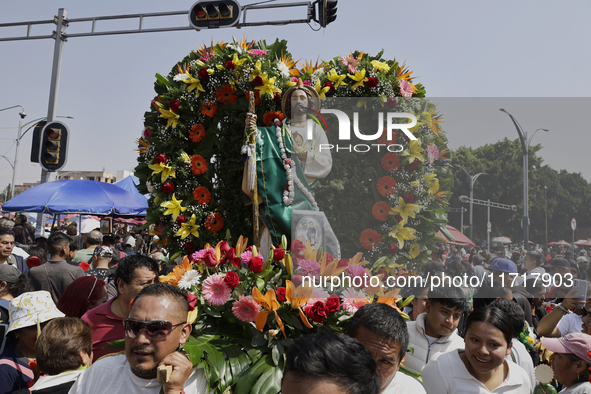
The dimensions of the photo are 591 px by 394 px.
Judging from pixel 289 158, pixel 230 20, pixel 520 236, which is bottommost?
pixel 520 236

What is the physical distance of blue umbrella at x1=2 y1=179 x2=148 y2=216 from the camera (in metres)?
9.48

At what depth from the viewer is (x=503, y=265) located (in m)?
3.22

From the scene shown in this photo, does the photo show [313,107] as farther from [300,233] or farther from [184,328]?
[184,328]

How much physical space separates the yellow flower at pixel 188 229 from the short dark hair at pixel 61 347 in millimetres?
3031

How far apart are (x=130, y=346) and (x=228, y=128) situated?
4.21 metres

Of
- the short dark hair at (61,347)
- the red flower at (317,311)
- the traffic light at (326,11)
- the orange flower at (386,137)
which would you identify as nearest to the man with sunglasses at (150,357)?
the short dark hair at (61,347)

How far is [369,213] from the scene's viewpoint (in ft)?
18.3

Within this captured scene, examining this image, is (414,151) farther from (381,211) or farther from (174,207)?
(174,207)

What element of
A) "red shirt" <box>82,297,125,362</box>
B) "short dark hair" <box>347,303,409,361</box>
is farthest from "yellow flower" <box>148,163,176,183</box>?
"short dark hair" <box>347,303,409,361</box>

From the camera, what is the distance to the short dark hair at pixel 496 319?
274cm

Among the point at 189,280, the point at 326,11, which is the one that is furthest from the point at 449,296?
the point at 326,11

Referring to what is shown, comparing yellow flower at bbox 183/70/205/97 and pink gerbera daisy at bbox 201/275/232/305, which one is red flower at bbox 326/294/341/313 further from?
yellow flower at bbox 183/70/205/97

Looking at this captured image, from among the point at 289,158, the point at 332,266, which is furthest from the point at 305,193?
the point at 332,266

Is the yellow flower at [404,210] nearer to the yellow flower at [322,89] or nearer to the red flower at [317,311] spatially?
the yellow flower at [322,89]
